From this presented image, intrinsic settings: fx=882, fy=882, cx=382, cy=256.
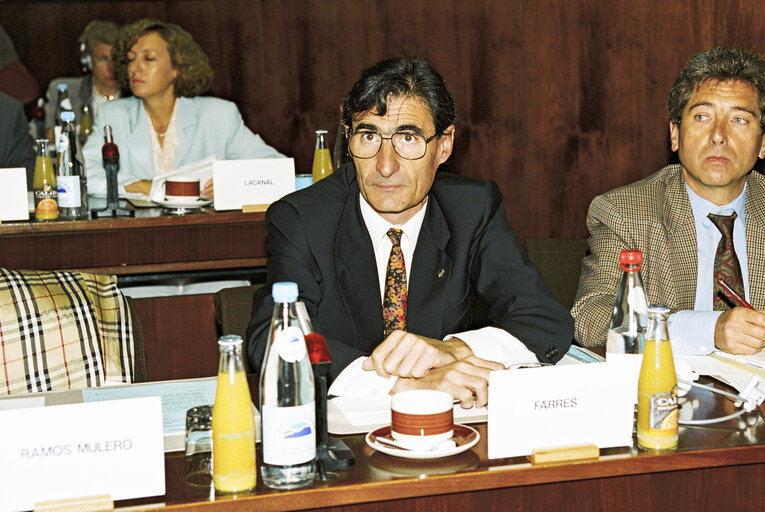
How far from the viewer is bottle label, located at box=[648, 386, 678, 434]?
1277 millimetres

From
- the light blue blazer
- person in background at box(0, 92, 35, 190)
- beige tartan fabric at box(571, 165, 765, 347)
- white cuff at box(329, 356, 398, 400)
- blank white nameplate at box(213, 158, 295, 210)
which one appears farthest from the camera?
the light blue blazer

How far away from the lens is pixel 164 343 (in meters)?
3.17

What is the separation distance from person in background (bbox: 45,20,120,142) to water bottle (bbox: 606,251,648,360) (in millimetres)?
4440

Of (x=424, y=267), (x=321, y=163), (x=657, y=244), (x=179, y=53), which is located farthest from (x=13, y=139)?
(x=657, y=244)

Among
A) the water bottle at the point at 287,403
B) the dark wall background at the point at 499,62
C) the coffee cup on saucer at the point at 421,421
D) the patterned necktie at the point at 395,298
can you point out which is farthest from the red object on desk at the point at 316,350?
the dark wall background at the point at 499,62

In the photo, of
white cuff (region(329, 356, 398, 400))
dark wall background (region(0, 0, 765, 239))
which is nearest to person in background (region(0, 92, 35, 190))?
dark wall background (region(0, 0, 765, 239))

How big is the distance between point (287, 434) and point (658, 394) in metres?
0.54

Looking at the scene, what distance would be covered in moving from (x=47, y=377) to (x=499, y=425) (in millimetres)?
1061

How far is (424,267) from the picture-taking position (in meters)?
2.08

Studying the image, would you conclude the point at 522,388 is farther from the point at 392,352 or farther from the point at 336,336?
the point at 336,336

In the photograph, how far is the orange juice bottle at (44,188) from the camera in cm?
310

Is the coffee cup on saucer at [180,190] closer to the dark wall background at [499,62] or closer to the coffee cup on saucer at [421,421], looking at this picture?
the dark wall background at [499,62]

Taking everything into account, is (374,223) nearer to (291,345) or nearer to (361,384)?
(361,384)

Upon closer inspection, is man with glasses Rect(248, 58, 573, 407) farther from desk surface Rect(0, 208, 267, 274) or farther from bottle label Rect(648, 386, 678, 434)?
desk surface Rect(0, 208, 267, 274)
